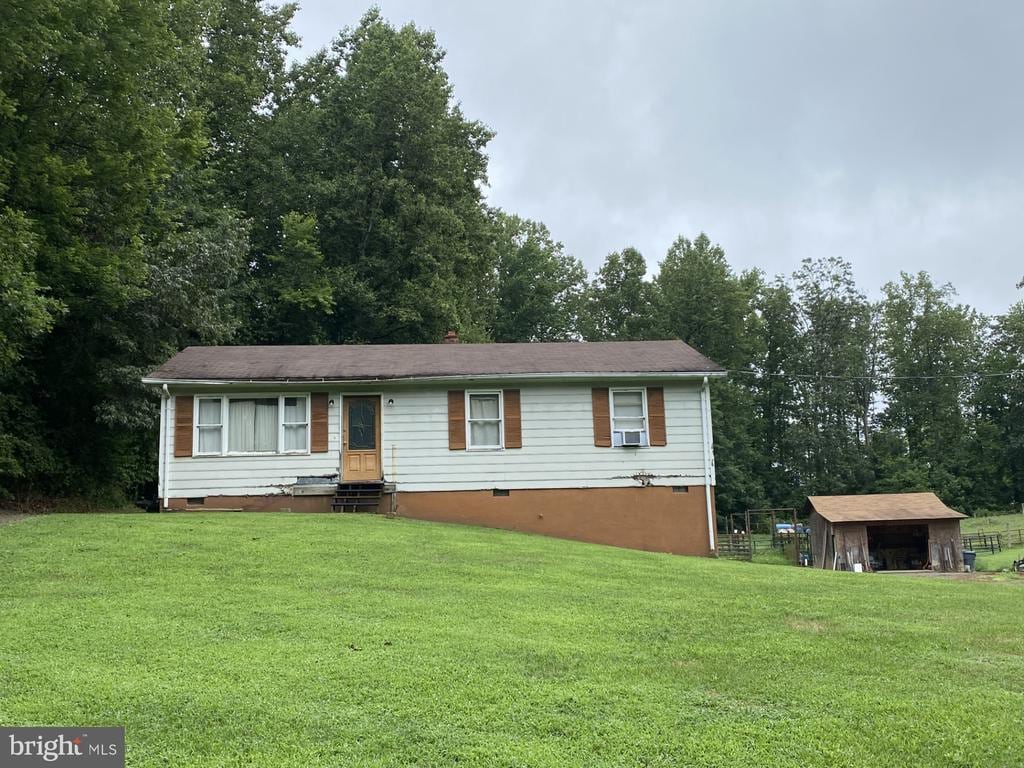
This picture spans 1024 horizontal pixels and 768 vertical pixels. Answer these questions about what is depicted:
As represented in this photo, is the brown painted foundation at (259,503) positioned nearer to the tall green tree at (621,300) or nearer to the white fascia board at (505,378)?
the white fascia board at (505,378)

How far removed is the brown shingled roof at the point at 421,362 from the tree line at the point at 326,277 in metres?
2.83

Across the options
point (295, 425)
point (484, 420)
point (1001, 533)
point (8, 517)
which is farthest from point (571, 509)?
point (1001, 533)

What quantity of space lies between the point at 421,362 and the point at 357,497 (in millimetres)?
3390

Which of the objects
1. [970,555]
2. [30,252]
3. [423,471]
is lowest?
[970,555]

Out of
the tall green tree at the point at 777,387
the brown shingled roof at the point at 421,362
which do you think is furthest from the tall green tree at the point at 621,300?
the brown shingled roof at the point at 421,362

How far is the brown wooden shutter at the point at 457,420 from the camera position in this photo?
55.5 ft

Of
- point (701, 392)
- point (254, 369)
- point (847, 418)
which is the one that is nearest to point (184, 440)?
point (254, 369)

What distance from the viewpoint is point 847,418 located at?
49.5m

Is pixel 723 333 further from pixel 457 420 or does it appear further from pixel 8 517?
pixel 8 517

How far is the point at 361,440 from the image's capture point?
55.6ft

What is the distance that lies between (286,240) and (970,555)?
82.4 ft

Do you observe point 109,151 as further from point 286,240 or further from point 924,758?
point 924,758

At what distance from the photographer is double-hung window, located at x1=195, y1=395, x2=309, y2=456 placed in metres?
16.8

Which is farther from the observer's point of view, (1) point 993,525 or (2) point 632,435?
(1) point 993,525
